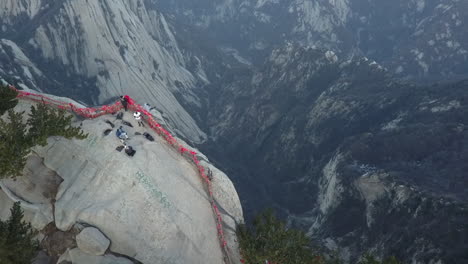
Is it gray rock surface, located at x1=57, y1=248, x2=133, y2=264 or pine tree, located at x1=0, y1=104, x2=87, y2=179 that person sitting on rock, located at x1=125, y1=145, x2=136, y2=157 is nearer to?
pine tree, located at x1=0, y1=104, x2=87, y2=179

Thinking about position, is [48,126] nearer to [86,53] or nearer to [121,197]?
[121,197]

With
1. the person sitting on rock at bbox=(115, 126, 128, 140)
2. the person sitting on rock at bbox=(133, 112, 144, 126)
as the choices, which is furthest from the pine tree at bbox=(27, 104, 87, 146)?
the person sitting on rock at bbox=(133, 112, 144, 126)

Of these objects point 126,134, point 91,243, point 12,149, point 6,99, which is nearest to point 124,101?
point 126,134

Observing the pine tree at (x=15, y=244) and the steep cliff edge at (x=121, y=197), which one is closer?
the pine tree at (x=15, y=244)

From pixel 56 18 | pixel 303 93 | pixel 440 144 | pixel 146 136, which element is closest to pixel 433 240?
pixel 440 144

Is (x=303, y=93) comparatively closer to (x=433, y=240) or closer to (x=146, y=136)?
(x=433, y=240)

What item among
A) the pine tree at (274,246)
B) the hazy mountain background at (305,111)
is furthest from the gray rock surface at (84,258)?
the hazy mountain background at (305,111)

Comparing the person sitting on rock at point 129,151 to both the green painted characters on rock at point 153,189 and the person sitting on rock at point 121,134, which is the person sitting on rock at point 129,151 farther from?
the green painted characters on rock at point 153,189
